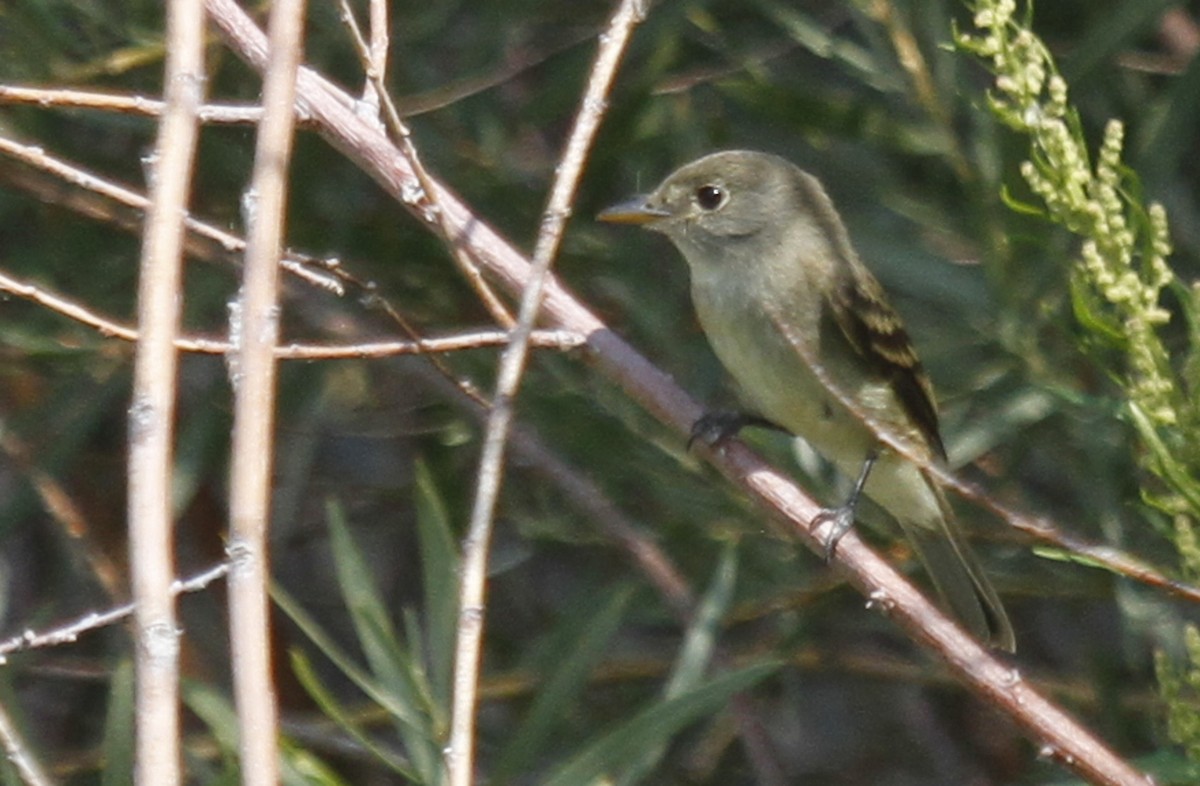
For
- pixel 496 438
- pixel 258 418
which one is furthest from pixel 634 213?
pixel 258 418

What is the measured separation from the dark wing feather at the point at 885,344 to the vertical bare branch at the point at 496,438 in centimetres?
141

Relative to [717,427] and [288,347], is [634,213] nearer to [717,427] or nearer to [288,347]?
[717,427]

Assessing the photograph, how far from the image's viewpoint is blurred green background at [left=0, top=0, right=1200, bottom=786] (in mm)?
3797

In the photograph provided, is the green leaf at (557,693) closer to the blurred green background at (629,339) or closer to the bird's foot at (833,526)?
the blurred green background at (629,339)

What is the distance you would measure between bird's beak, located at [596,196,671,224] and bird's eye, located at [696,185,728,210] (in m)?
0.13

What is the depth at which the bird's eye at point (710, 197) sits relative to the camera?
12.9 feet

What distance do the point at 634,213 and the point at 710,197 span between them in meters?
0.30

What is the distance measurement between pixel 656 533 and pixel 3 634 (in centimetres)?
165

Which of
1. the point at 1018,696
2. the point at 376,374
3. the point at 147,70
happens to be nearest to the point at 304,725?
the point at 376,374

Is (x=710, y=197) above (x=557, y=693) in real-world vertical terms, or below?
above

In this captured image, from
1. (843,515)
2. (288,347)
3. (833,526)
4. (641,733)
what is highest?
(288,347)

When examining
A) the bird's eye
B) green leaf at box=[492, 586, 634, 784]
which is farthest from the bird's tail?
green leaf at box=[492, 586, 634, 784]

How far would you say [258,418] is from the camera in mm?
1794

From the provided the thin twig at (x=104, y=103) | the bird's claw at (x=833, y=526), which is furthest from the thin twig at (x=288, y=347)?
the bird's claw at (x=833, y=526)
